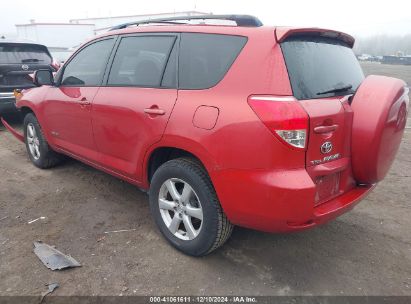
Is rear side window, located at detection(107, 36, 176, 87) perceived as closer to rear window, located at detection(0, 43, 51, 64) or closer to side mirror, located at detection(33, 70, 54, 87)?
side mirror, located at detection(33, 70, 54, 87)

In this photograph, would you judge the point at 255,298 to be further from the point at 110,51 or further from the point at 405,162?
the point at 405,162

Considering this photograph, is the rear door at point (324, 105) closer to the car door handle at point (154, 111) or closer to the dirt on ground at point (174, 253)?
the dirt on ground at point (174, 253)

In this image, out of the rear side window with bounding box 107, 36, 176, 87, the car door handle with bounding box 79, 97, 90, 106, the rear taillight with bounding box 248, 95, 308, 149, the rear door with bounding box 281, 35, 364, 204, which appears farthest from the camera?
the car door handle with bounding box 79, 97, 90, 106

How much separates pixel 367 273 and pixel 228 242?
1.11m

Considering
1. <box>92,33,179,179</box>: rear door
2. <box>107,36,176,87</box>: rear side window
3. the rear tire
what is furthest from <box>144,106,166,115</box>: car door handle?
the rear tire

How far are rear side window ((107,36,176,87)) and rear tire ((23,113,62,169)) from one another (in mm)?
1730

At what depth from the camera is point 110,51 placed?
354 centimetres

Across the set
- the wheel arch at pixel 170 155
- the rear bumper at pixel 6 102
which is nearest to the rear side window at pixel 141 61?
the wheel arch at pixel 170 155

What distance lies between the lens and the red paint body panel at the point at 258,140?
7.39ft

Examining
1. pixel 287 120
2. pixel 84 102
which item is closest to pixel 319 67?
pixel 287 120

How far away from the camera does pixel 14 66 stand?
A: 21.7 ft

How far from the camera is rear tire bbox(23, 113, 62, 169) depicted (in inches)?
182

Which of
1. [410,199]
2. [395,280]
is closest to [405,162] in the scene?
[410,199]

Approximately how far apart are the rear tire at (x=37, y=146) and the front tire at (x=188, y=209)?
7.43 ft
